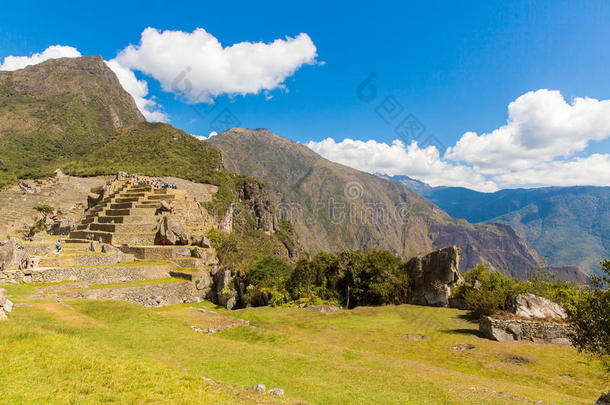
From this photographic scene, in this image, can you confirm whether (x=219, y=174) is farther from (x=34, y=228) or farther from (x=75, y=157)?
(x=34, y=228)

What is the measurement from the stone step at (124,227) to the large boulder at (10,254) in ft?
35.9

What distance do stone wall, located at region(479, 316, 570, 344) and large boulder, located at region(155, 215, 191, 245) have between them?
29897 mm

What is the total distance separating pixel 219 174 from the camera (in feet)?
479

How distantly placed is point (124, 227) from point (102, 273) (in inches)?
446

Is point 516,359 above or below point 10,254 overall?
below

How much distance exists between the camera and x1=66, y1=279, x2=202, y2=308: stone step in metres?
21.6

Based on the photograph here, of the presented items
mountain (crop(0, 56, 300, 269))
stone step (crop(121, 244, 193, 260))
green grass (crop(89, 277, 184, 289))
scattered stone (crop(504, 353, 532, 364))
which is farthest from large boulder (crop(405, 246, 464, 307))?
mountain (crop(0, 56, 300, 269))

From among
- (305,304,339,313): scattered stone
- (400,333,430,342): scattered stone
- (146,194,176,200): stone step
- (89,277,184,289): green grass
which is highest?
(146,194,176,200): stone step

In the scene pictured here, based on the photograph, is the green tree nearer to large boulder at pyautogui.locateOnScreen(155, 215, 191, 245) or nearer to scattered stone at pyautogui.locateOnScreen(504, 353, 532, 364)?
scattered stone at pyautogui.locateOnScreen(504, 353, 532, 364)

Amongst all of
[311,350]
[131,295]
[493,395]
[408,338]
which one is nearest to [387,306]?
[408,338]

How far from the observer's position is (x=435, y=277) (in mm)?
27906

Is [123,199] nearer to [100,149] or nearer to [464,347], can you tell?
[464,347]

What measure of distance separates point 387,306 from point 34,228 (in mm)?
54032

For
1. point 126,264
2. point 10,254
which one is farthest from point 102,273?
point 10,254
